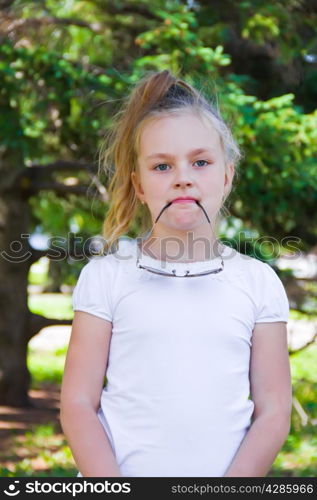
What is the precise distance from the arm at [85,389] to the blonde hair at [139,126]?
0.94ft

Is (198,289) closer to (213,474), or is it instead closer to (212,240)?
(212,240)

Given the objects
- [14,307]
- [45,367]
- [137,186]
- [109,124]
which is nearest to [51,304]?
[45,367]

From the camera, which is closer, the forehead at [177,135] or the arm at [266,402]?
the arm at [266,402]

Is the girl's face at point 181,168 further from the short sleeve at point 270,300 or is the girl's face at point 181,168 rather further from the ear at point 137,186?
the short sleeve at point 270,300

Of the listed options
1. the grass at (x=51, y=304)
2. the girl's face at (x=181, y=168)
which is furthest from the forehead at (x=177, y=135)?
the grass at (x=51, y=304)

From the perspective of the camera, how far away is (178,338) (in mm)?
1606

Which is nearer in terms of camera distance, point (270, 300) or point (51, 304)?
point (270, 300)

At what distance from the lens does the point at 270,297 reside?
170 centimetres

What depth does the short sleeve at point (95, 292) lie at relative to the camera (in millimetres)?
1657

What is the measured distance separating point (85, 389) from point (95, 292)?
207 millimetres

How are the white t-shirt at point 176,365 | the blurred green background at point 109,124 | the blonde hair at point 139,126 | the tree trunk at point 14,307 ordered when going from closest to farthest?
the white t-shirt at point 176,365 < the blonde hair at point 139,126 < the blurred green background at point 109,124 < the tree trunk at point 14,307

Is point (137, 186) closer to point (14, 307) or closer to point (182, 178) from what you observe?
point (182, 178)

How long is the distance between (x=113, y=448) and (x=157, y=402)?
136 mm

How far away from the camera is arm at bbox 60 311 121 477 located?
1.58m
